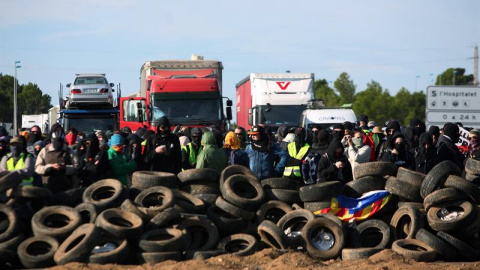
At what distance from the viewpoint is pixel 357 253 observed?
12664mm

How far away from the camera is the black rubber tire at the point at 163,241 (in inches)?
485

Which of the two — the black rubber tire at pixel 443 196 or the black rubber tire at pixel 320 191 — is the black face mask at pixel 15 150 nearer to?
the black rubber tire at pixel 320 191

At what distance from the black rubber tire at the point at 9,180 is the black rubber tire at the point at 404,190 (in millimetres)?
6233

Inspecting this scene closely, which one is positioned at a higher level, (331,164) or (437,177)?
(331,164)

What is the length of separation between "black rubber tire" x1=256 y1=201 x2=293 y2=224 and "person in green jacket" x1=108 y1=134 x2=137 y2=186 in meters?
2.45

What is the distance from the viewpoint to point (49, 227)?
12.6m

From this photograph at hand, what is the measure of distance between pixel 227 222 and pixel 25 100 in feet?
248

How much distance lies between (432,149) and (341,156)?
6.90 feet

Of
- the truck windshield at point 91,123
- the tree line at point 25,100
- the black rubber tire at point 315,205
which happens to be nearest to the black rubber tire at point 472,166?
the black rubber tire at point 315,205

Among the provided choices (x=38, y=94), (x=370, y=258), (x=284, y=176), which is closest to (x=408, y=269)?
(x=370, y=258)

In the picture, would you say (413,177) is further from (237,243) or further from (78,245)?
(78,245)

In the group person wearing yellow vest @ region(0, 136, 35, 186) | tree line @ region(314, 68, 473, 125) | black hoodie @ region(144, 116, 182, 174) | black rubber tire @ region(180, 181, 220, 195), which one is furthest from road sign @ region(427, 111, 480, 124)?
tree line @ region(314, 68, 473, 125)

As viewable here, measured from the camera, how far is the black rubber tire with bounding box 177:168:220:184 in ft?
46.9

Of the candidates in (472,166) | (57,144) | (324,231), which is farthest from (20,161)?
(472,166)
